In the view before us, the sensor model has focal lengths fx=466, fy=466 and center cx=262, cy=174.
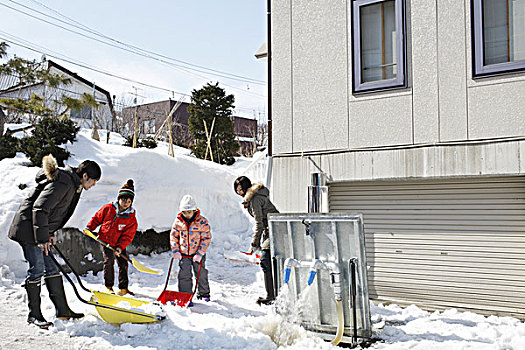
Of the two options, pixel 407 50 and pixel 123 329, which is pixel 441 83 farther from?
pixel 123 329

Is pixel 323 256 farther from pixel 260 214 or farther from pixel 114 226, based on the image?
pixel 114 226

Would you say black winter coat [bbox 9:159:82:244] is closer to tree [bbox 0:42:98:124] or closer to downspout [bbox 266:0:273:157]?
downspout [bbox 266:0:273:157]

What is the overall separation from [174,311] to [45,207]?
6.45 ft

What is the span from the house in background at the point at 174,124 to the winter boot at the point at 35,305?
2183 centimetres

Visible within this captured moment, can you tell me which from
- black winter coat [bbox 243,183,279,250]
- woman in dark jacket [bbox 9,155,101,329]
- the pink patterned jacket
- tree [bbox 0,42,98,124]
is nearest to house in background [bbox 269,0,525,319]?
black winter coat [bbox 243,183,279,250]

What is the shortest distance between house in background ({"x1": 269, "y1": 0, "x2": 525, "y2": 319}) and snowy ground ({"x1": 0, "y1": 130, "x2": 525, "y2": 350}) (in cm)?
67

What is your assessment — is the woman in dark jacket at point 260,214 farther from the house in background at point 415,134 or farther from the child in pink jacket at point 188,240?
the house in background at point 415,134

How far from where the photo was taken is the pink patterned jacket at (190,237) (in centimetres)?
645

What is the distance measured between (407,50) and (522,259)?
337 centimetres

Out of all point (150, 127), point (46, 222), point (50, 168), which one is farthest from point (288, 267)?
point (150, 127)

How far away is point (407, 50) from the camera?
22.9ft

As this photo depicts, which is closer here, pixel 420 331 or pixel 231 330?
pixel 231 330

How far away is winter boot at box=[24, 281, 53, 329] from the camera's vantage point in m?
5.16

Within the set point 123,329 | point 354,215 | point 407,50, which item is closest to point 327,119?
point 407,50
